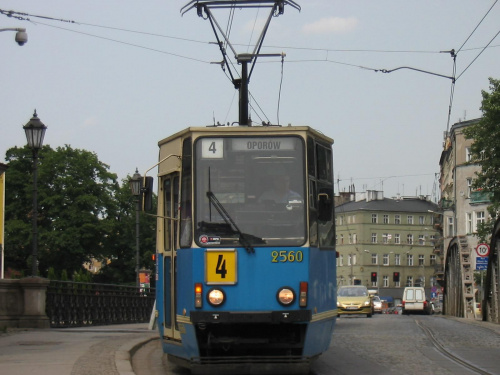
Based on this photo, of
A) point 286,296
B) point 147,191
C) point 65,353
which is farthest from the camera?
point 65,353

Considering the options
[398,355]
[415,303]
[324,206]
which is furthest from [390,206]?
[324,206]

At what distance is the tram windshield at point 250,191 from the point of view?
37.0 feet

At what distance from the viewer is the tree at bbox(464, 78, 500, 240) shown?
45875mm

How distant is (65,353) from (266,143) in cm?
543

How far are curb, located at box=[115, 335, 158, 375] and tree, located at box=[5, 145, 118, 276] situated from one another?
4900cm

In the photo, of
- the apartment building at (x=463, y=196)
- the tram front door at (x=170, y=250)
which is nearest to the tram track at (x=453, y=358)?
the tram front door at (x=170, y=250)

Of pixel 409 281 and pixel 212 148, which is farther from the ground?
pixel 212 148

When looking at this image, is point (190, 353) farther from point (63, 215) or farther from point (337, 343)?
point (63, 215)

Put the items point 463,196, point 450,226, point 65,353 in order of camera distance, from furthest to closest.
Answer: point 450,226 < point 463,196 < point 65,353

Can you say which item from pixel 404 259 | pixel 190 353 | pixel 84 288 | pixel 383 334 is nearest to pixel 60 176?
pixel 84 288

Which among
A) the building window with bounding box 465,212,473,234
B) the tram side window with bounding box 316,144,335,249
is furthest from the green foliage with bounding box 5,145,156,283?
the tram side window with bounding box 316,144,335,249

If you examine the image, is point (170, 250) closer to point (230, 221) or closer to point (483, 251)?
point (230, 221)

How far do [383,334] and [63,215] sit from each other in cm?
4897

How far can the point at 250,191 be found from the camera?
11.4m
